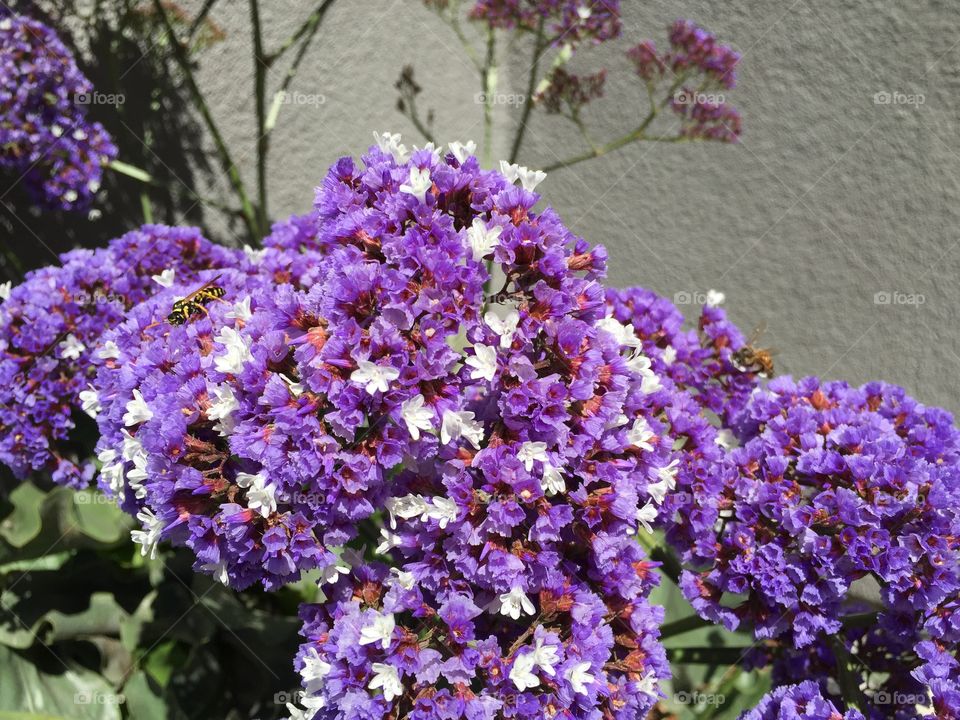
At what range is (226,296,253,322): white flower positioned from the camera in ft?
5.20

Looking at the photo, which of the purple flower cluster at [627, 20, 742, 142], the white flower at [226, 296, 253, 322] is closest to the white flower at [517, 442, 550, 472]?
the white flower at [226, 296, 253, 322]

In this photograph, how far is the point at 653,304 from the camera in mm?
2010

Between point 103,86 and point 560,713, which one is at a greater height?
point 103,86

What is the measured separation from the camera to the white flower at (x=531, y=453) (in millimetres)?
1364

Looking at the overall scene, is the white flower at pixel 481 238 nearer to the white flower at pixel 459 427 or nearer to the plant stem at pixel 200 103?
the white flower at pixel 459 427

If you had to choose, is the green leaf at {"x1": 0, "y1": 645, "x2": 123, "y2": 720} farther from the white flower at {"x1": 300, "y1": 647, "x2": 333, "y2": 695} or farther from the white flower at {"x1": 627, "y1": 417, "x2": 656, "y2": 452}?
the white flower at {"x1": 627, "y1": 417, "x2": 656, "y2": 452}

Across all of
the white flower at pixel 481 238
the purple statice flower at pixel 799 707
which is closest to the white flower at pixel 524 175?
the white flower at pixel 481 238

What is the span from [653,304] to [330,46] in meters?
2.18

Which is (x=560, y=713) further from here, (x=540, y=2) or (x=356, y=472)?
(x=540, y=2)

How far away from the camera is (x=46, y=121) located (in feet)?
8.64

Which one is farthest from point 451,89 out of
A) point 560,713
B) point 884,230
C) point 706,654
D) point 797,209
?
point 560,713

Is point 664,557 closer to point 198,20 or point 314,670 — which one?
point 314,670

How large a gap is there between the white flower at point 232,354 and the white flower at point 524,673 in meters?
0.71

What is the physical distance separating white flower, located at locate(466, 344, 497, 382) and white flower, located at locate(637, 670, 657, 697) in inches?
26.3
